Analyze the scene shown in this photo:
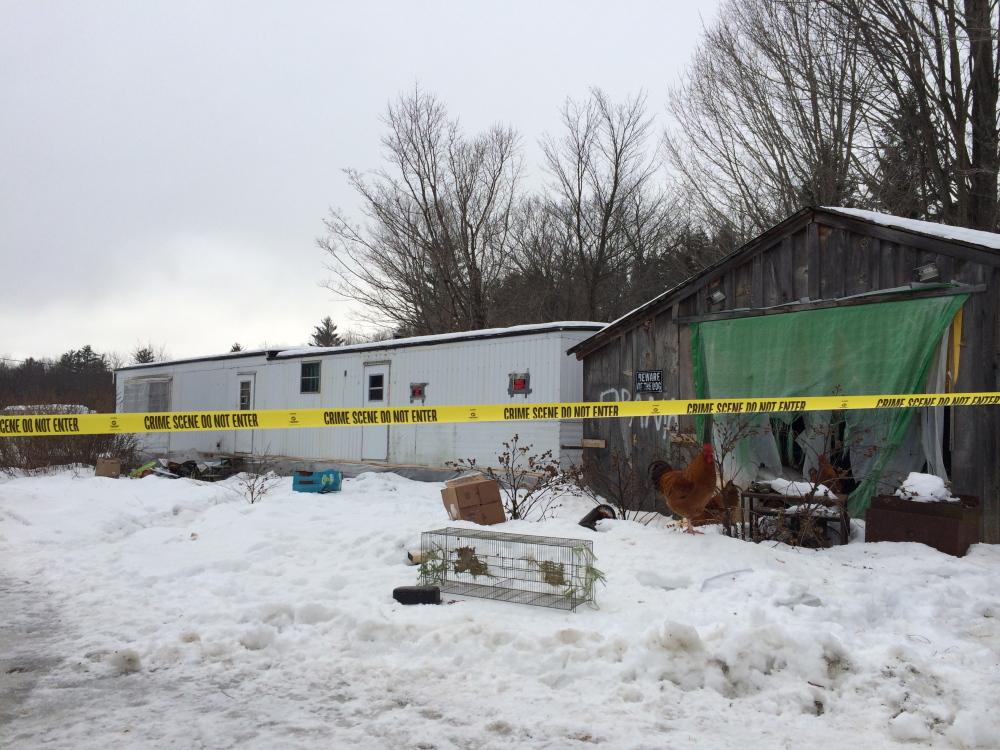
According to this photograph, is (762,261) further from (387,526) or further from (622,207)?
(622,207)

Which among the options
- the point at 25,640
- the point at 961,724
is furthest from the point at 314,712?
the point at 961,724

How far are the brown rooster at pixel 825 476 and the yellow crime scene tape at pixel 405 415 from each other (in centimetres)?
60

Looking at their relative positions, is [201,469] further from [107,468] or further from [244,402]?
[107,468]

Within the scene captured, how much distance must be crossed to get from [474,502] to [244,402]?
1124 cm

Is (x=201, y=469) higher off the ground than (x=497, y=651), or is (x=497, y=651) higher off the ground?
(x=201, y=469)

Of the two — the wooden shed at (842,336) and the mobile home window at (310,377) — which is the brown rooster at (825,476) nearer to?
the wooden shed at (842,336)

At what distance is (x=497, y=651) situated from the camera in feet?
14.9

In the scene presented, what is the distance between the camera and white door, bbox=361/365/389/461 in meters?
15.0

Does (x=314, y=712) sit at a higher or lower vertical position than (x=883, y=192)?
lower

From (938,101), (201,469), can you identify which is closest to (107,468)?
(201,469)

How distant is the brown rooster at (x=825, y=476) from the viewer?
293 inches

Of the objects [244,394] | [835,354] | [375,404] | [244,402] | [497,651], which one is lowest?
[497,651]

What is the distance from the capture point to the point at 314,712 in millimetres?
3826

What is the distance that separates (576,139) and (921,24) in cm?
1277
